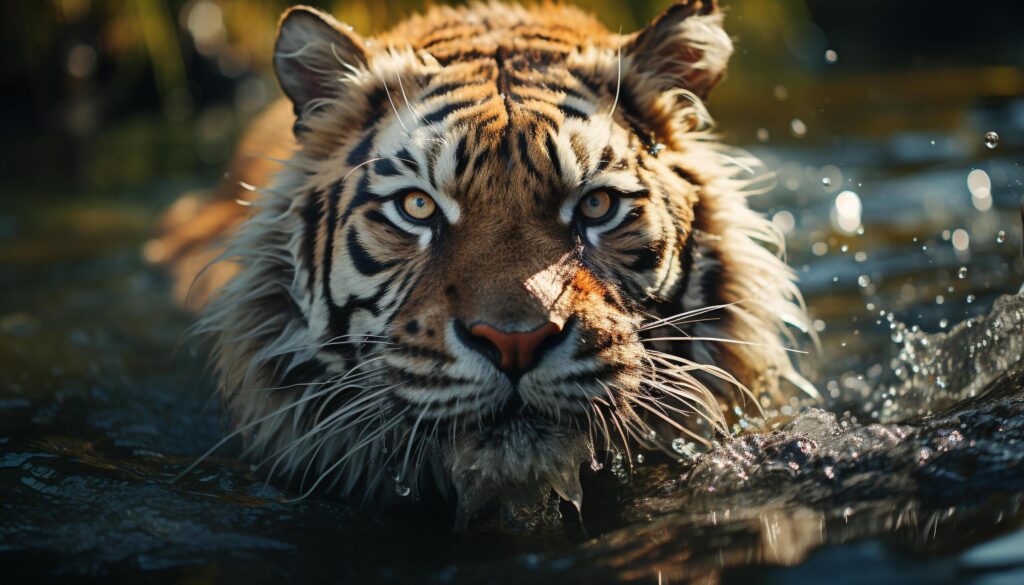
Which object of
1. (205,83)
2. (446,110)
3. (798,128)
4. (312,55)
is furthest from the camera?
(205,83)

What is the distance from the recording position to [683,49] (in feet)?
9.04

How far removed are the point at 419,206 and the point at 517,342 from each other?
1.77 ft

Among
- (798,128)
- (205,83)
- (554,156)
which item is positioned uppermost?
(205,83)

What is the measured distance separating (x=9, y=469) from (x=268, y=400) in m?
0.61

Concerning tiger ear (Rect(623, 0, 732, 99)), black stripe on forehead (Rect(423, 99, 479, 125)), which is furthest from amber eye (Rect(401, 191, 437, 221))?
tiger ear (Rect(623, 0, 732, 99))

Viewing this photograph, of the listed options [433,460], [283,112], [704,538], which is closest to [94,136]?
[283,112]

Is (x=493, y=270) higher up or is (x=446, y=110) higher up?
(x=446, y=110)

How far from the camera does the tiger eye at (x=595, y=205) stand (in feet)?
7.95

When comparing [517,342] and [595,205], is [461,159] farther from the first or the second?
[517,342]

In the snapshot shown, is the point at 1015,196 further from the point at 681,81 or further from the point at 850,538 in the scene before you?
the point at 850,538

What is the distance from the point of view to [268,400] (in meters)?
2.70

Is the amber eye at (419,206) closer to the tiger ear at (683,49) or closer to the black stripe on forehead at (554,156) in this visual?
the black stripe on forehead at (554,156)

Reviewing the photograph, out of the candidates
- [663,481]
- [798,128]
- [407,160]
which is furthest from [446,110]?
[798,128]

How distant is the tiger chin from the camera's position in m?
2.16
